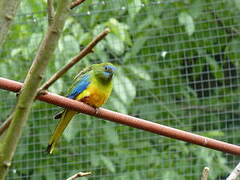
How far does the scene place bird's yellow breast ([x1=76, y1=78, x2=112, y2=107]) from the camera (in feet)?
5.58

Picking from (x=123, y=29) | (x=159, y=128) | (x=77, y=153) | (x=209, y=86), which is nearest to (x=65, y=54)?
(x=123, y=29)

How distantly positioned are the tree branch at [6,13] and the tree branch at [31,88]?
0.05m

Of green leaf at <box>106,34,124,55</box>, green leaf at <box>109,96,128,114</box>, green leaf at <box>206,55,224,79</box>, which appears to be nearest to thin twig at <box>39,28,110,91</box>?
green leaf at <box>109,96,128,114</box>

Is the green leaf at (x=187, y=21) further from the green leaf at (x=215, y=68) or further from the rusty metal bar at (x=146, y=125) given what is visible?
the rusty metal bar at (x=146, y=125)

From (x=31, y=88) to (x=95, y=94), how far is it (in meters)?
1.26

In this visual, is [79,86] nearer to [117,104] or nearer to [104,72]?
[104,72]

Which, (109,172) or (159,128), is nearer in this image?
(159,128)

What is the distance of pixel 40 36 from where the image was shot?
3.14 meters

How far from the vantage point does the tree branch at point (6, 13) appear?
0.49 metres

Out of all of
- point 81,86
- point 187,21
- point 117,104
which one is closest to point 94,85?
point 81,86

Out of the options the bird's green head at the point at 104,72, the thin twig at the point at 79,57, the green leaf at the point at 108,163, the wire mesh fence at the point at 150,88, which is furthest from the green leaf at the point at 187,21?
the thin twig at the point at 79,57

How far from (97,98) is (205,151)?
5.02ft

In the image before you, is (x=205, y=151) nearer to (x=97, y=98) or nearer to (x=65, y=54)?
(x=65, y=54)

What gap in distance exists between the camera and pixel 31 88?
47 cm
